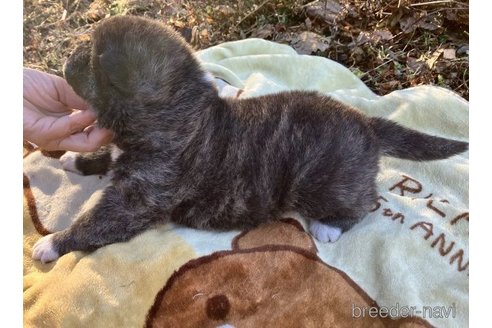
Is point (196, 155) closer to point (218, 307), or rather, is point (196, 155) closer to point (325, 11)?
point (218, 307)

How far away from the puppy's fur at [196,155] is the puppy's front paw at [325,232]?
75 millimetres

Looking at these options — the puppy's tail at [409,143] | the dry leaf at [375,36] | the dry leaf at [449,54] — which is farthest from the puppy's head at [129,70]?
the dry leaf at [449,54]

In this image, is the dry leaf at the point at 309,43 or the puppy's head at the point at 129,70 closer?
the puppy's head at the point at 129,70

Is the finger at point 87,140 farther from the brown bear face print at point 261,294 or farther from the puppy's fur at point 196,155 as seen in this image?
the brown bear face print at point 261,294

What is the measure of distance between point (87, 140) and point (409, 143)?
1.58 meters

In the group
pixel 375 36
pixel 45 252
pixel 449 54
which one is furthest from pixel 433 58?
pixel 45 252

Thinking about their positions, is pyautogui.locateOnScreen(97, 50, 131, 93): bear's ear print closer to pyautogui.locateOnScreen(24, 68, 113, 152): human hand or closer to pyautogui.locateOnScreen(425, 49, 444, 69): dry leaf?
pyautogui.locateOnScreen(24, 68, 113, 152): human hand

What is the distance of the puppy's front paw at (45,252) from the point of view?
2293 millimetres

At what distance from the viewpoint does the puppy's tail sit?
2361 mm

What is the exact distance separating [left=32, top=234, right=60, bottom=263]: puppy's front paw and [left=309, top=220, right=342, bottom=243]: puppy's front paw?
1.23 m

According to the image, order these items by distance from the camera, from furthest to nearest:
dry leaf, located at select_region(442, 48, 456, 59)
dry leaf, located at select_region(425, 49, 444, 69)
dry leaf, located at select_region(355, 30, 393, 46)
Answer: dry leaf, located at select_region(355, 30, 393, 46), dry leaf, located at select_region(425, 49, 444, 69), dry leaf, located at select_region(442, 48, 456, 59)

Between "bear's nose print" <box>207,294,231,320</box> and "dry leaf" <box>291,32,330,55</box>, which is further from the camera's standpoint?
"dry leaf" <box>291,32,330,55</box>

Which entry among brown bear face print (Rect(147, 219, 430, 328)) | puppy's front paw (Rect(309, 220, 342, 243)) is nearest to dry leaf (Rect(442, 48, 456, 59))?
puppy's front paw (Rect(309, 220, 342, 243))

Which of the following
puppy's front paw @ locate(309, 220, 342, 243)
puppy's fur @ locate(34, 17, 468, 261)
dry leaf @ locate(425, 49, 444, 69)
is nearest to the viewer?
puppy's fur @ locate(34, 17, 468, 261)
